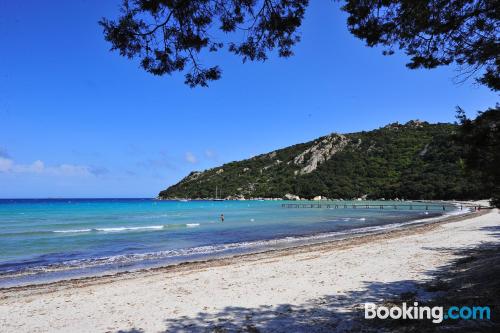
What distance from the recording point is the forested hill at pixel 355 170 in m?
117

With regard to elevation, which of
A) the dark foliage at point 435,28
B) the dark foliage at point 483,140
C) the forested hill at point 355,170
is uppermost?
the forested hill at point 355,170

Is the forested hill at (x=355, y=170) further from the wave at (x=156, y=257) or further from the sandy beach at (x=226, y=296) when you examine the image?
the sandy beach at (x=226, y=296)

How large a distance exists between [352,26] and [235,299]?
6.69 meters

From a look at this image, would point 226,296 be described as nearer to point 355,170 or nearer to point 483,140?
point 483,140

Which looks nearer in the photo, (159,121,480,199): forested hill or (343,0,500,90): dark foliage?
(343,0,500,90): dark foliage

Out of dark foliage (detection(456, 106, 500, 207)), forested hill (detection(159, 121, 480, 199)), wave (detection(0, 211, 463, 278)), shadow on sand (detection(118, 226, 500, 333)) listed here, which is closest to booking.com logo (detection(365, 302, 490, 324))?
shadow on sand (detection(118, 226, 500, 333))

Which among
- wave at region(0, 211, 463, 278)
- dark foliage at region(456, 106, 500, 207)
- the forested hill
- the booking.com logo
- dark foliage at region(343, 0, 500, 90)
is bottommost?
wave at region(0, 211, 463, 278)

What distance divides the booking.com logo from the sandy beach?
1.60 feet

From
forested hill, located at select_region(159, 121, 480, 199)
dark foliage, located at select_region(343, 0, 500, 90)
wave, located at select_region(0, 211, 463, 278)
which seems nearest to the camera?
dark foliage, located at select_region(343, 0, 500, 90)

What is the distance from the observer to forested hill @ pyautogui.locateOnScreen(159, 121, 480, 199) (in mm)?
116600

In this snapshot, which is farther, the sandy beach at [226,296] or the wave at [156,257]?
the wave at [156,257]

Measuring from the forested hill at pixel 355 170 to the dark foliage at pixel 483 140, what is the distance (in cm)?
10798

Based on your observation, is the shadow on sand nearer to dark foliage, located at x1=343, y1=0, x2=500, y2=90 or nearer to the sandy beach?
the sandy beach

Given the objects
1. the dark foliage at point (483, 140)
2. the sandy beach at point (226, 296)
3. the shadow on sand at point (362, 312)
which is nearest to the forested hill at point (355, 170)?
the sandy beach at point (226, 296)
